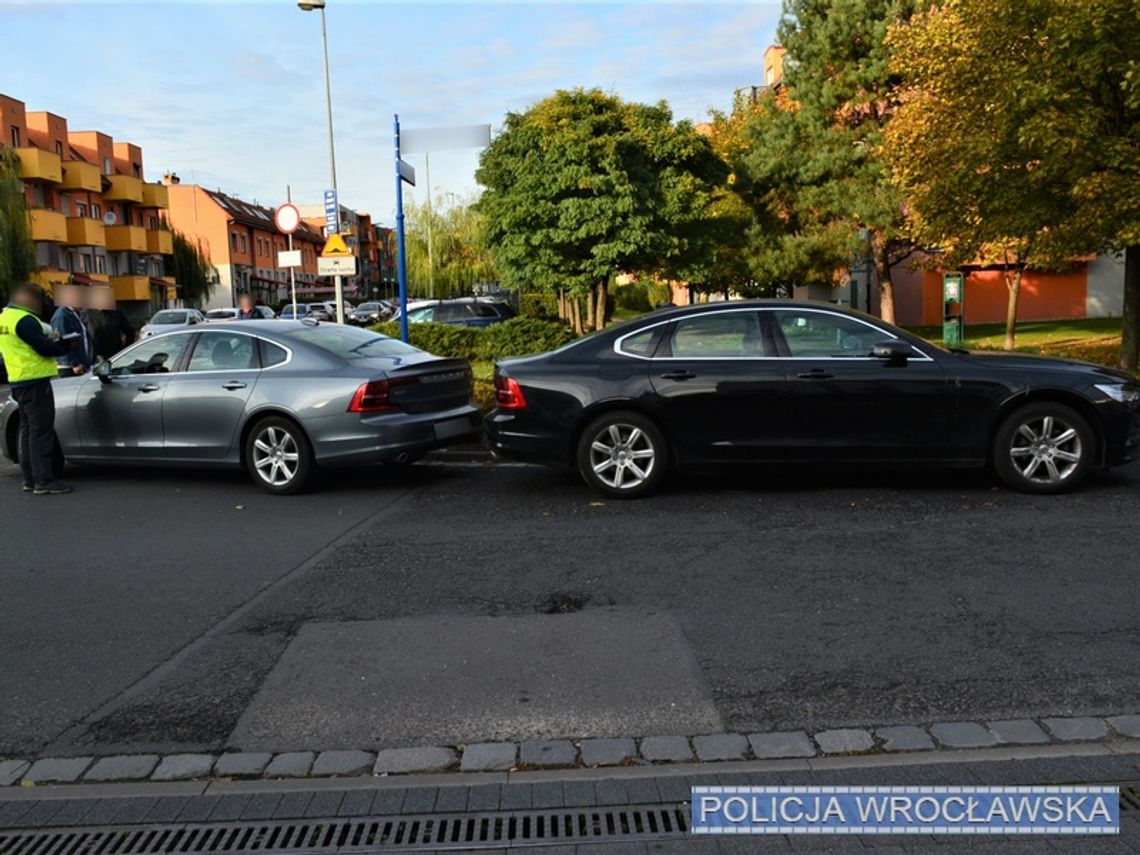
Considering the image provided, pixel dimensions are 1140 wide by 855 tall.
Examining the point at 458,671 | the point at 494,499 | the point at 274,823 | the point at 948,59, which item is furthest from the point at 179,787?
the point at 948,59

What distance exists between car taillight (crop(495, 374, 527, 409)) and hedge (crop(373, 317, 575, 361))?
10781 millimetres

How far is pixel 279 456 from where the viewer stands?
29.2ft

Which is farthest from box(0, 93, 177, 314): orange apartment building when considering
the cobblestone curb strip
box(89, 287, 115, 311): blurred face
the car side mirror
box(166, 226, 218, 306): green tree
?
the cobblestone curb strip

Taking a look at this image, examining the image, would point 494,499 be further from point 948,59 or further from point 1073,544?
point 948,59

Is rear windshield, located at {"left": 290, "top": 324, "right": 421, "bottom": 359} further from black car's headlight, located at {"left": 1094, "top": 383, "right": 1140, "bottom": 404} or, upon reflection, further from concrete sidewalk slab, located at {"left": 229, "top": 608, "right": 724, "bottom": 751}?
black car's headlight, located at {"left": 1094, "top": 383, "right": 1140, "bottom": 404}

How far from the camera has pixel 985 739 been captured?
3781 millimetres

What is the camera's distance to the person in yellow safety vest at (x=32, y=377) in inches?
360

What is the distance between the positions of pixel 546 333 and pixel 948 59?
27.0ft

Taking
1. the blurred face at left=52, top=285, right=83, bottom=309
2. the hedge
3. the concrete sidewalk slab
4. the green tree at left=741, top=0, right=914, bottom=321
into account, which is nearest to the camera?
the concrete sidewalk slab

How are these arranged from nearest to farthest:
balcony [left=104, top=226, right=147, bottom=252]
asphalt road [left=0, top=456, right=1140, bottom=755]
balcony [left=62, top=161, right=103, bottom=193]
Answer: asphalt road [left=0, top=456, right=1140, bottom=755], balcony [left=62, top=161, right=103, bottom=193], balcony [left=104, top=226, right=147, bottom=252]

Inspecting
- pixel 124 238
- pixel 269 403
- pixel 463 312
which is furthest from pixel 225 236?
pixel 269 403

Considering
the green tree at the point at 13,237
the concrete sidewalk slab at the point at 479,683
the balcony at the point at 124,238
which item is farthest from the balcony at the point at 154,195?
the concrete sidewalk slab at the point at 479,683

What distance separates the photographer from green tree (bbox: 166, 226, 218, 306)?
69938 millimetres

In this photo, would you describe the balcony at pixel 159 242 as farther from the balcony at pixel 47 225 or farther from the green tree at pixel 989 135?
the green tree at pixel 989 135
